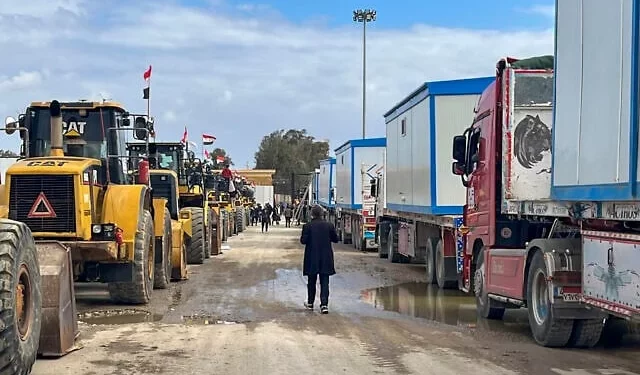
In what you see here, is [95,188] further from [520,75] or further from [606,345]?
[606,345]

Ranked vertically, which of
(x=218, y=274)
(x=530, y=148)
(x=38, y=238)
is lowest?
(x=218, y=274)

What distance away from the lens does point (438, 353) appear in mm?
9328

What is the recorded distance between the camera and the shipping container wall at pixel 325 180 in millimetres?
39091

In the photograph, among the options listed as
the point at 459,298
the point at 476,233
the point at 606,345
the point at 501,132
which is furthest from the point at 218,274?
the point at 606,345

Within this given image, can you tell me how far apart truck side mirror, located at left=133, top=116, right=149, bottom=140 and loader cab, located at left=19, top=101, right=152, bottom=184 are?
0.38ft

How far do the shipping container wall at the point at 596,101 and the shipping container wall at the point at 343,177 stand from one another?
804 inches

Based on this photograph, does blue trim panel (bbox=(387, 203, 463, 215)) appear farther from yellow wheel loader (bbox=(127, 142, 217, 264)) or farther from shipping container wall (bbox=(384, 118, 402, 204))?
yellow wheel loader (bbox=(127, 142, 217, 264))

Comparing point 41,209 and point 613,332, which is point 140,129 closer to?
point 41,209

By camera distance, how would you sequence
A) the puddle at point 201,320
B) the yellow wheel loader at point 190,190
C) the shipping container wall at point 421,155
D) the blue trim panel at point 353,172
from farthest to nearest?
1. the blue trim panel at point 353,172
2. the yellow wheel loader at point 190,190
3. the shipping container wall at point 421,155
4. the puddle at point 201,320

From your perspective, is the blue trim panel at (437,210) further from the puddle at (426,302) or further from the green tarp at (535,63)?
the green tarp at (535,63)

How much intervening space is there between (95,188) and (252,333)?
341 cm

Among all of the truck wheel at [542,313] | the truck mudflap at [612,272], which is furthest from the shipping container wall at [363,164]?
the truck mudflap at [612,272]

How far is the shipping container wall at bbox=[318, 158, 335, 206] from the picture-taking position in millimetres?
39091

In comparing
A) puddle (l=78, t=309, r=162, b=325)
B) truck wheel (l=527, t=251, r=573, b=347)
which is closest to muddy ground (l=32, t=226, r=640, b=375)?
puddle (l=78, t=309, r=162, b=325)
